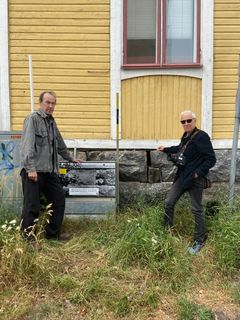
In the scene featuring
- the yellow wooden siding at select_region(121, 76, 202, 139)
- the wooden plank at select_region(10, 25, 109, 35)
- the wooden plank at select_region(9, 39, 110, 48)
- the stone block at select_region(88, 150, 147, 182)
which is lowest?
the stone block at select_region(88, 150, 147, 182)

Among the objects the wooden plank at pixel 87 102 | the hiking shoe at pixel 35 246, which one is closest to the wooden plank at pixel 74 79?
the wooden plank at pixel 87 102

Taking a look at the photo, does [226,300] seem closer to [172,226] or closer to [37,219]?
[172,226]

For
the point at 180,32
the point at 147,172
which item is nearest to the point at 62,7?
the point at 180,32

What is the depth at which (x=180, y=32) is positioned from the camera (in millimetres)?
6840

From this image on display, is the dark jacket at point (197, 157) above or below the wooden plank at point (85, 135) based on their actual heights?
below

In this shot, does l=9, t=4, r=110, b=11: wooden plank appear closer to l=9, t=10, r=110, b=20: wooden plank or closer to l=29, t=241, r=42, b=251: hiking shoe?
l=9, t=10, r=110, b=20: wooden plank

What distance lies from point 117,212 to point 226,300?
7.51 ft

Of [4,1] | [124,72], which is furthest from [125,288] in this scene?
[4,1]

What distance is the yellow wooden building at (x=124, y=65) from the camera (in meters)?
6.67

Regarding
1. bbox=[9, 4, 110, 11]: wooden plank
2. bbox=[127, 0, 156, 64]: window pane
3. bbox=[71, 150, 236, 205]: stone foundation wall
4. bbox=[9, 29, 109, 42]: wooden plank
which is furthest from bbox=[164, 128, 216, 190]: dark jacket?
bbox=[9, 4, 110, 11]: wooden plank

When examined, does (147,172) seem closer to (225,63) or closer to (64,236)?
(64,236)

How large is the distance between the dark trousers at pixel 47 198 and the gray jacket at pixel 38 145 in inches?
5.3

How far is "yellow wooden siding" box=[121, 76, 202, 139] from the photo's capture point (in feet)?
22.0

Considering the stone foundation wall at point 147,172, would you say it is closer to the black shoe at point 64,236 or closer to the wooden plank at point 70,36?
the black shoe at point 64,236
